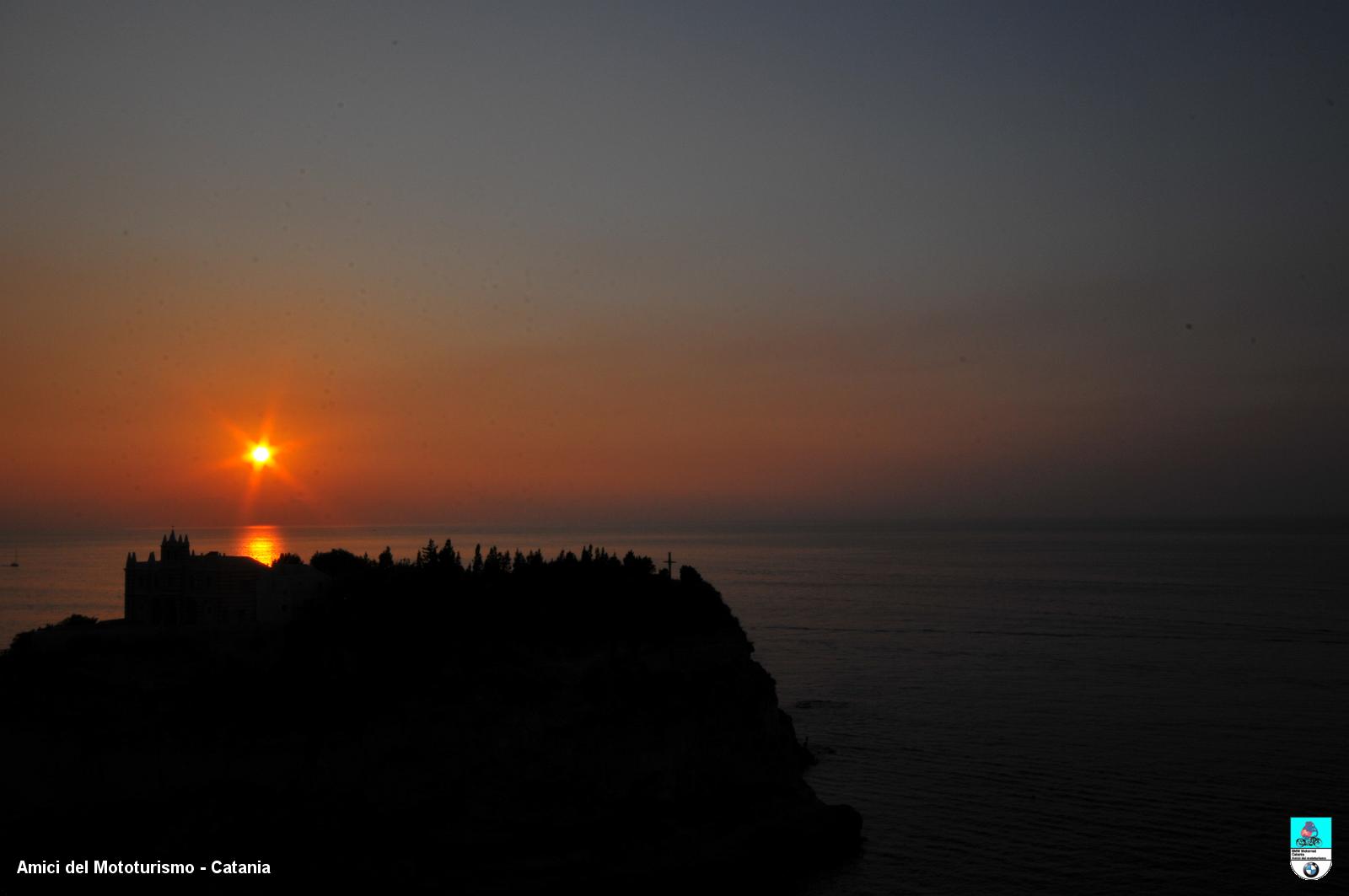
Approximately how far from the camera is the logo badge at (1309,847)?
33.9m

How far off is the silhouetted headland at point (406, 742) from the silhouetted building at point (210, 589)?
0.12 meters

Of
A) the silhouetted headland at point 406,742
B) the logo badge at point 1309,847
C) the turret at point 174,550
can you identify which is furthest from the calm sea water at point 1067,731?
the turret at point 174,550

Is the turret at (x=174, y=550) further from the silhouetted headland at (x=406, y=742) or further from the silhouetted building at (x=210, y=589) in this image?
the silhouetted headland at (x=406, y=742)

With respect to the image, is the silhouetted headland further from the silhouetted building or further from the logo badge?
the logo badge

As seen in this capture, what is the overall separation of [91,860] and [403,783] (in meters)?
9.09

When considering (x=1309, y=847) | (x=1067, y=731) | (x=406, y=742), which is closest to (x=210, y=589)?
(x=406, y=742)

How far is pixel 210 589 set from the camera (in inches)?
1620

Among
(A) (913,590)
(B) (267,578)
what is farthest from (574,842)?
(A) (913,590)

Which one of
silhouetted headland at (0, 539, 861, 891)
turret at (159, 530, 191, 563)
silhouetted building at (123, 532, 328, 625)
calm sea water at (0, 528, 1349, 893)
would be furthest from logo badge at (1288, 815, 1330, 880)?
turret at (159, 530, 191, 563)

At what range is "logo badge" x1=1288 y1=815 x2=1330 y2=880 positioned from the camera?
111ft

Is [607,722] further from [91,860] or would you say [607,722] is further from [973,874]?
[91,860]

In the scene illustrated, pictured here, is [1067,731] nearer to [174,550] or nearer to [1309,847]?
[1309,847]

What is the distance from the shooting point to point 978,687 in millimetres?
69938

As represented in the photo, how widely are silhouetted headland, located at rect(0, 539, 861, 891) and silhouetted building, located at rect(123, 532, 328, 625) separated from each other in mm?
116
